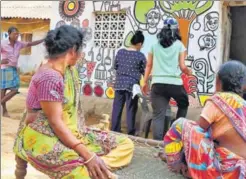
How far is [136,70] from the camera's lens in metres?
6.09

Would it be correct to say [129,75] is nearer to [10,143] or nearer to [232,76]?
[10,143]

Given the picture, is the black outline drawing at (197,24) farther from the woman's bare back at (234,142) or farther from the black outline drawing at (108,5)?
the woman's bare back at (234,142)

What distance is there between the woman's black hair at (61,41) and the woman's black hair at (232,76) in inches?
45.6

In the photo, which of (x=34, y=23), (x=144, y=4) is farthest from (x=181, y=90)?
(x=34, y=23)

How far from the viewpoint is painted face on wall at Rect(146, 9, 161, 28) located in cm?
786

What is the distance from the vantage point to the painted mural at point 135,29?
7352 mm

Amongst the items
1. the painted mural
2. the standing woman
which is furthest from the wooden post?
the painted mural

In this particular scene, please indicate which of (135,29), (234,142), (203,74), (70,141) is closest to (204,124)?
(234,142)

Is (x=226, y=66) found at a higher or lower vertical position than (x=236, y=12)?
lower

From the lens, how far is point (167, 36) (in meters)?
5.18

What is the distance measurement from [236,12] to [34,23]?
9.13 metres

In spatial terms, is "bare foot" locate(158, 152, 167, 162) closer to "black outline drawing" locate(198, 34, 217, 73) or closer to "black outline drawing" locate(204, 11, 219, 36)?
"black outline drawing" locate(198, 34, 217, 73)

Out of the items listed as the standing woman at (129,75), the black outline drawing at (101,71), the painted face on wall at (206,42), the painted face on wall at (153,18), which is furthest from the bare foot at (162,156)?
the black outline drawing at (101,71)

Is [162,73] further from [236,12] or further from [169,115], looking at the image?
[236,12]
